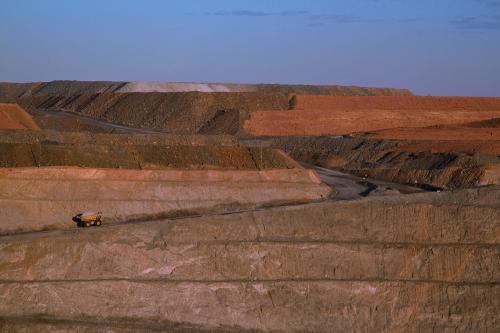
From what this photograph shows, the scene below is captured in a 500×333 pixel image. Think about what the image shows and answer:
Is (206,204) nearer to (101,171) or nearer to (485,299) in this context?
(101,171)

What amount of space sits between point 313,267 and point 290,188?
19.6 metres

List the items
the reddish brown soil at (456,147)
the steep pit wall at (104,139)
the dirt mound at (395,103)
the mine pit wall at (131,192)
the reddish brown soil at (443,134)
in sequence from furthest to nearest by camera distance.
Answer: the dirt mound at (395,103) → the reddish brown soil at (443,134) → the reddish brown soil at (456,147) → the steep pit wall at (104,139) → the mine pit wall at (131,192)

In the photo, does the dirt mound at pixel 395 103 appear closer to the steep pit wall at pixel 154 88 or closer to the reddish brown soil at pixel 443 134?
the reddish brown soil at pixel 443 134

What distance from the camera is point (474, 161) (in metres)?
61.4

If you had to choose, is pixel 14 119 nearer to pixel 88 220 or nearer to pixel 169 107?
pixel 88 220

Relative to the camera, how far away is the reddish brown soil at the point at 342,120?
89812 mm

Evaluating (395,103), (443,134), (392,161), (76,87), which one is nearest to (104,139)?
(392,161)

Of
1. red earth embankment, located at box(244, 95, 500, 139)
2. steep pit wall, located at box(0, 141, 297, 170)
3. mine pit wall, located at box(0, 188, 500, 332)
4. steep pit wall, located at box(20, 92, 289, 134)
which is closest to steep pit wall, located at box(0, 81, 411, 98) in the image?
steep pit wall, located at box(20, 92, 289, 134)

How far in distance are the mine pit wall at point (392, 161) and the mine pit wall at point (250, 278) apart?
20.4m

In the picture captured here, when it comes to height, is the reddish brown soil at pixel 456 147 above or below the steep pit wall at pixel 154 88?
above

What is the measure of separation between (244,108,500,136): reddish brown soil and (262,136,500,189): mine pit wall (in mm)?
6191

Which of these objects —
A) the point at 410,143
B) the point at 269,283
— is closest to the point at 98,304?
the point at 269,283

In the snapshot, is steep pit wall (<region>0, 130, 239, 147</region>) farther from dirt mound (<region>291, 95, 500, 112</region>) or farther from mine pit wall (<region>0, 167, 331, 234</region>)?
dirt mound (<region>291, 95, 500, 112</region>)

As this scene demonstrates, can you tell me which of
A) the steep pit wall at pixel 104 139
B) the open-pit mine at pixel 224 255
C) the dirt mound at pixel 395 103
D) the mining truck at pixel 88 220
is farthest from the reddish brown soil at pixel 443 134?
the mining truck at pixel 88 220
